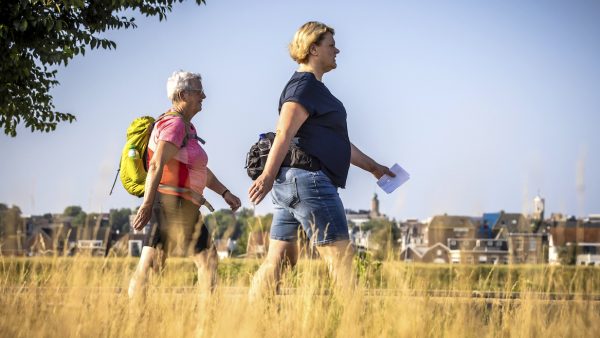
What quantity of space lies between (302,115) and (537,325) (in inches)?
67.5

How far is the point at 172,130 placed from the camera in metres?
5.20

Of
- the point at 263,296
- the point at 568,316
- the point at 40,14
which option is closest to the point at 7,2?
the point at 40,14

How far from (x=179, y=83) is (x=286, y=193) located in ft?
3.58

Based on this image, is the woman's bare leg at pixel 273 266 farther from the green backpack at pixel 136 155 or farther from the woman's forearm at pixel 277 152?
the green backpack at pixel 136 155

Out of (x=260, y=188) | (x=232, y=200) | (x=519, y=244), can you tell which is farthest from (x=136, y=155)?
(x=519, y=244)

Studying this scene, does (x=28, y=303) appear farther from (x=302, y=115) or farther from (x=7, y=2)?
(x=7, y=2)

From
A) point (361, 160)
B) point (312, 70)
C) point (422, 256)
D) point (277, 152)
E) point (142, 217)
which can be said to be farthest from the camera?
point (422, 256)

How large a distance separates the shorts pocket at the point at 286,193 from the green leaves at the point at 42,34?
7.67m

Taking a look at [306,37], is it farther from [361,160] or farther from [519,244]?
[519,244]

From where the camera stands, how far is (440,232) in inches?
198

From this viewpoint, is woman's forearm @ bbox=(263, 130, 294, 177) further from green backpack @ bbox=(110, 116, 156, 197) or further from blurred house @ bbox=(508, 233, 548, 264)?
blurred house @ bbox=(508, 233, 548, 264)

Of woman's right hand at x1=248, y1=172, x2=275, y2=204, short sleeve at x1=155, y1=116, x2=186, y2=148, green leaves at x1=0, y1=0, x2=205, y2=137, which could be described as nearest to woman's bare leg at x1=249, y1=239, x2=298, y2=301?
woman's right hand at x1=248, y1=172, x2=275, y2=204

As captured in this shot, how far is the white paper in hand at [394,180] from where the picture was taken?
5680 mm

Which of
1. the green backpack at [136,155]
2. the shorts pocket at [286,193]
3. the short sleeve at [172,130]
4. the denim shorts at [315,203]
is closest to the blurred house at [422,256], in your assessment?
the denim shorts at [315,203]
